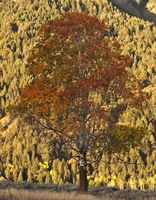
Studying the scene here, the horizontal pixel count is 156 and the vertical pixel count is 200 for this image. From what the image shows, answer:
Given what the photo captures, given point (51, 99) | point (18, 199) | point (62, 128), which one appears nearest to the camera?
point (18, 199)

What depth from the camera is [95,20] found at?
27.7m

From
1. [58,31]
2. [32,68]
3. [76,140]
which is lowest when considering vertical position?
[76,140]

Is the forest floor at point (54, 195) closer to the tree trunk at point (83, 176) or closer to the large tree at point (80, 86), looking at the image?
the tree trunk at point (83, 176)

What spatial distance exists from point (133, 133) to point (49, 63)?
6459 millimetres

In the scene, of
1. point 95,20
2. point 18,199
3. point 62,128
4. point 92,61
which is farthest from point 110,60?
point 18,199

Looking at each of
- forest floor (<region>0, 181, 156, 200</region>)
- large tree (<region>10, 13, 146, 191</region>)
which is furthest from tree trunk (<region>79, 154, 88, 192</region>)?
forest floor (<region>0, 181, 156, 200</region>)

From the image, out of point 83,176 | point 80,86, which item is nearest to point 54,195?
point 80,86

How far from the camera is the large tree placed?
2516 centimetres

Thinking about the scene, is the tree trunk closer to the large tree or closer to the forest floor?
the large tree

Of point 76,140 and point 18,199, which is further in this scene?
point 76,140

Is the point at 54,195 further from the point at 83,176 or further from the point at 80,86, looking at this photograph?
the point at 83,176

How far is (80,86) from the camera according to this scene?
81.5ft

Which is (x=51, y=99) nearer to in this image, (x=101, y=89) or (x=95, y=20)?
(x=101, y=89)

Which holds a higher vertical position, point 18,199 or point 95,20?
point 95,20
